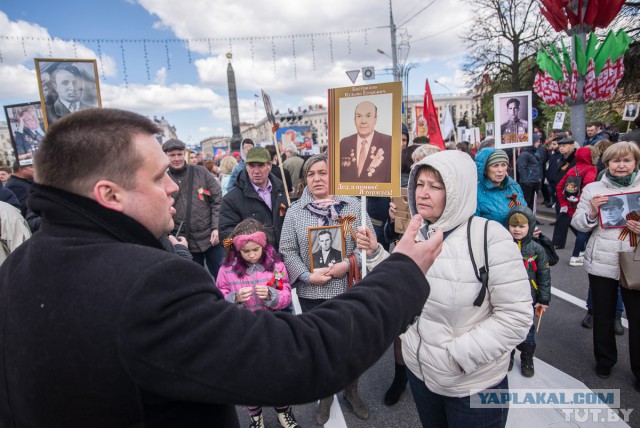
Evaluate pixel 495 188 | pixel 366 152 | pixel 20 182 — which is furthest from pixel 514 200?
pixel 20 182

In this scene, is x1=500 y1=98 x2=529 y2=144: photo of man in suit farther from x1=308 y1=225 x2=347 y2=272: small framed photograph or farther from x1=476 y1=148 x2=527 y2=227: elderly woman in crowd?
x1=308 y1=225 x2=347 y2=272: small framed photograph

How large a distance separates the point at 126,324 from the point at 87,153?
479 millimetres

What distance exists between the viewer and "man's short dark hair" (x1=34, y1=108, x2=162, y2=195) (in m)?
0.94

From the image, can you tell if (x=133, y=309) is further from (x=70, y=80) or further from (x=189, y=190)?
(x=189, y=190)

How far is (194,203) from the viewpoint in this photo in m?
4.56

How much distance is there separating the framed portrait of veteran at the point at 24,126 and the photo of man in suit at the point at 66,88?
2006mm

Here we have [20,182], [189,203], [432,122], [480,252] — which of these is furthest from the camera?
[432,122]

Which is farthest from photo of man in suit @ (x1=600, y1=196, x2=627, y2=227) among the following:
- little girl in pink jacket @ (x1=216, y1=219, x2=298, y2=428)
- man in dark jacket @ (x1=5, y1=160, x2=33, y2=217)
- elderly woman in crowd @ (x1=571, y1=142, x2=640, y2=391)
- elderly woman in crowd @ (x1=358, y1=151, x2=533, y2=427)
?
man in dark jacket @ (x1=5, y1=160, x2=33, y2=217)

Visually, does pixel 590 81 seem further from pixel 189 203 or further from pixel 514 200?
pixel 189 203

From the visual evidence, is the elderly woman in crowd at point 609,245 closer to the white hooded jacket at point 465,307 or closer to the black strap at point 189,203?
the white hooded jacket at point 465,307

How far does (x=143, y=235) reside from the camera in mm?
968

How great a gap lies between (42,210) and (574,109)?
11108 mm

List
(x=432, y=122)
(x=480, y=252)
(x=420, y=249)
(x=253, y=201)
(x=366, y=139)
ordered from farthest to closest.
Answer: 1. (x=432, y=122)
2. (x=253, y=201)
3. (x=366, y=139)
4. (x=480, y=252)
5. (x=420, y=249)

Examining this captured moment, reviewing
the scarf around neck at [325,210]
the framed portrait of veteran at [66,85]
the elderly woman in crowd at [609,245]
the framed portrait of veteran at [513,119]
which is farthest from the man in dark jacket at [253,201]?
the framed portrait of veteran at [513,119]
